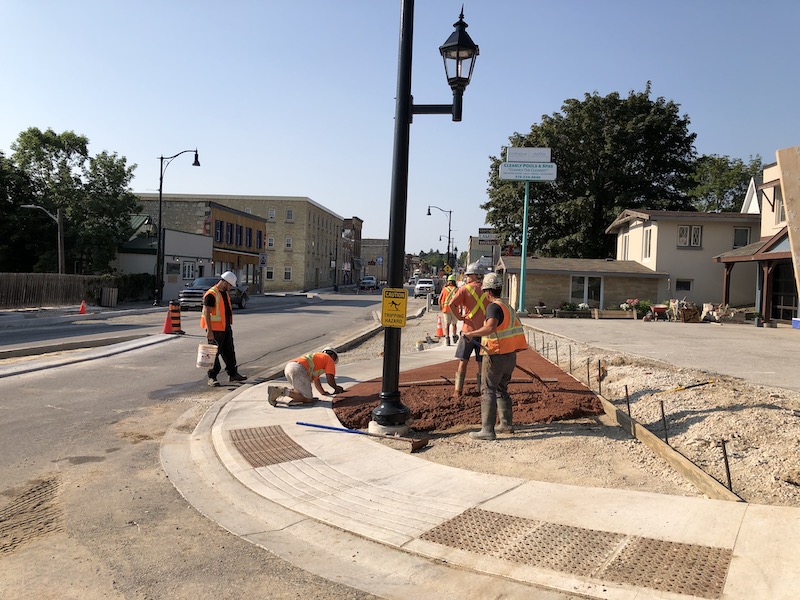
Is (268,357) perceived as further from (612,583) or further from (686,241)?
(686,241)

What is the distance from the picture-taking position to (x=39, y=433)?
695 centimetres

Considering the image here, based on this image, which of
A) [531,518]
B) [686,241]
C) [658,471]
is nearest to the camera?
[531,518]

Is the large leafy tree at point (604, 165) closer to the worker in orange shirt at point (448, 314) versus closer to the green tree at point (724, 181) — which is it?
the green tree at point (724, 181)

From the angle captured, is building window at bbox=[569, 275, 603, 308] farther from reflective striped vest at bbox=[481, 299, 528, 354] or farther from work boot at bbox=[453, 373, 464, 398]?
reflective striped vest at bbox=[481, 299, 528, 354]

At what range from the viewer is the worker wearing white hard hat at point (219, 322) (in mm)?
9953

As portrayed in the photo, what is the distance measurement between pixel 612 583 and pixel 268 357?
1163 centimetres

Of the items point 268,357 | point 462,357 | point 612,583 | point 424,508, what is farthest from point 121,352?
point 612,583

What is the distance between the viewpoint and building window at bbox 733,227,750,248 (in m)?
32.9

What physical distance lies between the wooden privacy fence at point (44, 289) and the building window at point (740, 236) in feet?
106

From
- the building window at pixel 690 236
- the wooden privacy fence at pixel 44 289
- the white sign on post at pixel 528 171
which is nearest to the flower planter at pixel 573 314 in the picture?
the building window at pixel 690 236

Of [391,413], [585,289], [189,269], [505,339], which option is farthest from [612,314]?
[189,269]

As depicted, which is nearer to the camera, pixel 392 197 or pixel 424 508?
pixel 424 508

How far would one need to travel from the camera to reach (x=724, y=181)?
6456 cm

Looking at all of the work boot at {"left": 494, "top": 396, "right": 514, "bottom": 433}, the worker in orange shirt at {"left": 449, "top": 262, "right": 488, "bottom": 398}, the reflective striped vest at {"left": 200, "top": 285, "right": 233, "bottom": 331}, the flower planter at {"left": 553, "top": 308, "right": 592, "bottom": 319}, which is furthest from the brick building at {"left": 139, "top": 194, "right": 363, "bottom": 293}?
the work boot at {"left": 494, "top": 396, "right": 514, "bottom": 433}
